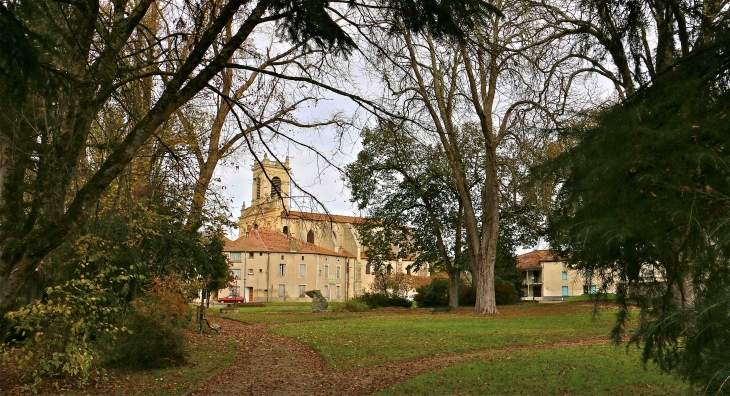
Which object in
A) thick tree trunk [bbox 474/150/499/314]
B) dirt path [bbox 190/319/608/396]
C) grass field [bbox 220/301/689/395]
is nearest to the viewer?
grass field [bbox 220/301/689/395]

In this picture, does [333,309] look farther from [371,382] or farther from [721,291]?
[721,291]

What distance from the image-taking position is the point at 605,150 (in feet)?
15.6

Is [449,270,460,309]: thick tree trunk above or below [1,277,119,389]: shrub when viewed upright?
below

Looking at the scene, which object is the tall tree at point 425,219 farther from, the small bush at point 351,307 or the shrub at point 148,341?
the shrub at point 148,341

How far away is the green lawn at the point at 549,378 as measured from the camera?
7934mm

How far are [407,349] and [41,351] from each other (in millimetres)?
7032

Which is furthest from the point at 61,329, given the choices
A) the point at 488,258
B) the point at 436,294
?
the point at 436,294

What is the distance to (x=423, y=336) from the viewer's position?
589 inches

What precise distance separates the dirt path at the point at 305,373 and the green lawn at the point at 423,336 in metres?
0.44

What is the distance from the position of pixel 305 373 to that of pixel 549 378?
13.8 feet

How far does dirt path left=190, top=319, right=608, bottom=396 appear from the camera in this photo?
8.78 metres

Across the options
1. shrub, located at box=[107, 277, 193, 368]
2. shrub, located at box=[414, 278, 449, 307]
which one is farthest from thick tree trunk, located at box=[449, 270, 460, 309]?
shrub, located at box=[107, 277, 193, 368]

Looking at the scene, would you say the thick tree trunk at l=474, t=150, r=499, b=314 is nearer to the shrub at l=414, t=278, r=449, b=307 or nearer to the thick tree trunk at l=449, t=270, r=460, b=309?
the thick tree trunk at l=449, t=270, r=460, b=309

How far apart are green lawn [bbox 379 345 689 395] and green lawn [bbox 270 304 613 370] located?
132 centimetres
